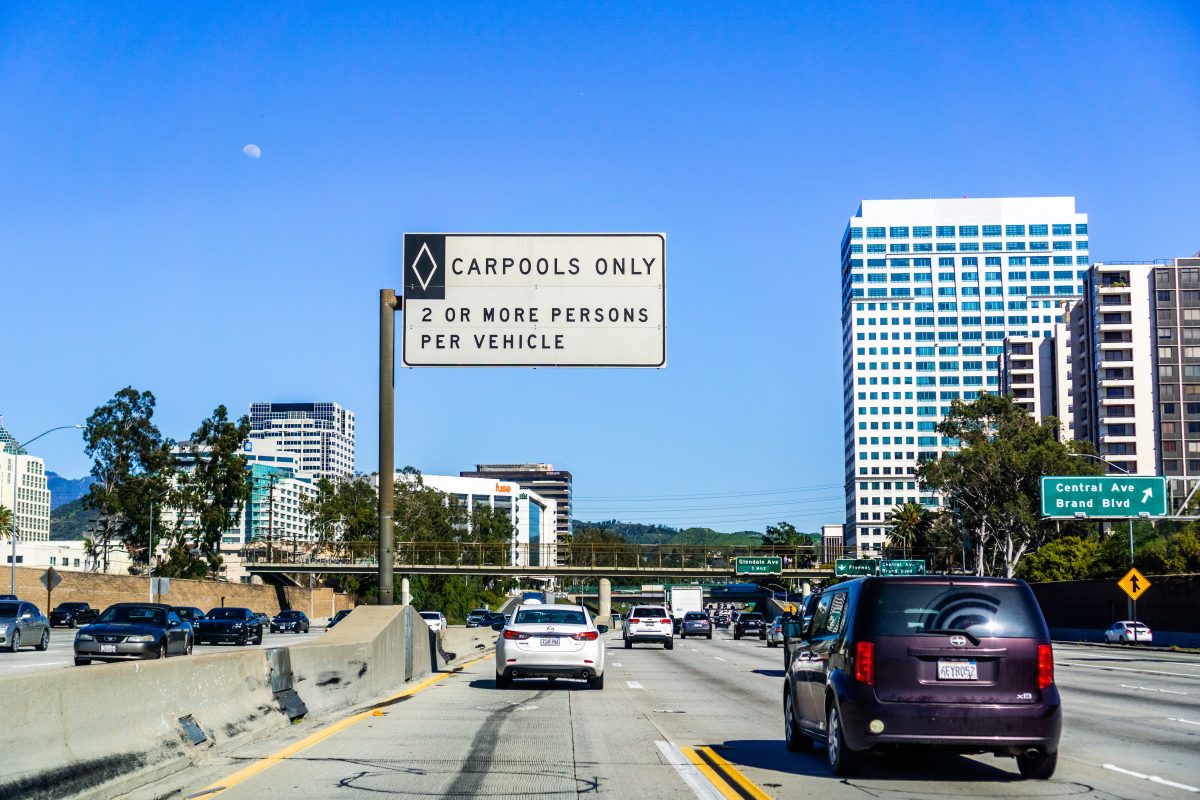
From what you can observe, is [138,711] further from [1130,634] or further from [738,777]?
[1130,634]

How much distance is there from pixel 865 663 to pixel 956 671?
0.75m

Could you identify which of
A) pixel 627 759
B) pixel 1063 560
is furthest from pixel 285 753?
pixel 1063 560

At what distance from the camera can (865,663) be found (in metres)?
10.7

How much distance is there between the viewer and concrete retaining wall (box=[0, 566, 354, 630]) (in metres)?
66.0

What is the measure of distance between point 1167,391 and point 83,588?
108m

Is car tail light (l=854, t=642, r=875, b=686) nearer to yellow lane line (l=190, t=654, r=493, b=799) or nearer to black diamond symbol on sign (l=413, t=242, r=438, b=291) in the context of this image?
yellow lane line (l=190, t=654, r=493, b=799)

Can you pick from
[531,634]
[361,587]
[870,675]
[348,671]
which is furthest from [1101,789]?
[361,587]

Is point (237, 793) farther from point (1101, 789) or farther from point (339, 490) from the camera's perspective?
point (339, 490)

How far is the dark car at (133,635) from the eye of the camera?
30.3 m

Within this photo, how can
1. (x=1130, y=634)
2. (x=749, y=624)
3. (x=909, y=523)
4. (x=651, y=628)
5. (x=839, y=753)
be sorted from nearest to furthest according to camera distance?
(x=839, y=753)
(x=651, y=628)
(x=1130, y=634)
(x=749, y=624)
(x=909, y=523)

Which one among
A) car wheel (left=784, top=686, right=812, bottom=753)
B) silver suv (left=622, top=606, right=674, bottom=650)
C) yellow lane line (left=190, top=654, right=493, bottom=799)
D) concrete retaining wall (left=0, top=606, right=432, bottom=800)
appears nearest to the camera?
concrete retaining wall (left=0, top=606, right=432, bottom=800)

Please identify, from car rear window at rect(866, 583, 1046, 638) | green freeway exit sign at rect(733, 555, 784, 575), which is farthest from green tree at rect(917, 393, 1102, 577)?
car rear window at rect(866, 583, 1046, 638)

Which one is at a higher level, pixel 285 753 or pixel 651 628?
pixel 285 753

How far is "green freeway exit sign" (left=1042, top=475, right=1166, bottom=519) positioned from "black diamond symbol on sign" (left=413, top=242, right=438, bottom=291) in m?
40.4
